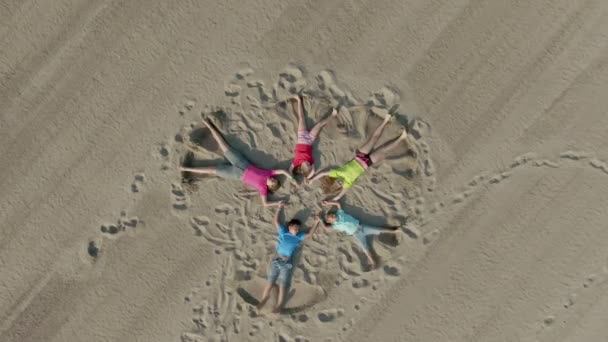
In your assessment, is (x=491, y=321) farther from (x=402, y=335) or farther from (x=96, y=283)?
(x=96, y=283)

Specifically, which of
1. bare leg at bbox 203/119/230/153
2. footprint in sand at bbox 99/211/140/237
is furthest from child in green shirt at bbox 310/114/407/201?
footprint in sand at bbox 99/211/140/237

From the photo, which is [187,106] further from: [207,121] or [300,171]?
[300,171]

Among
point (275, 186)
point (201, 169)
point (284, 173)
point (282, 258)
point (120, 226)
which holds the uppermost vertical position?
point (284, 173)

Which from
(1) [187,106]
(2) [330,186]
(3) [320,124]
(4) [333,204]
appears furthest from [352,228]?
(1) [187,106]

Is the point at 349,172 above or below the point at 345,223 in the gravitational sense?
above

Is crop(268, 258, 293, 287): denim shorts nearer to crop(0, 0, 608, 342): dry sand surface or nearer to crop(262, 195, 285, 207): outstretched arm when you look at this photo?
crop(0, 0, 608, 342): dry sand surface

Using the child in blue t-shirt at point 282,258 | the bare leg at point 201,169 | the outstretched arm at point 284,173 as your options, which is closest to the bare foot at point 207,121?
the bare leg at point 201,169
